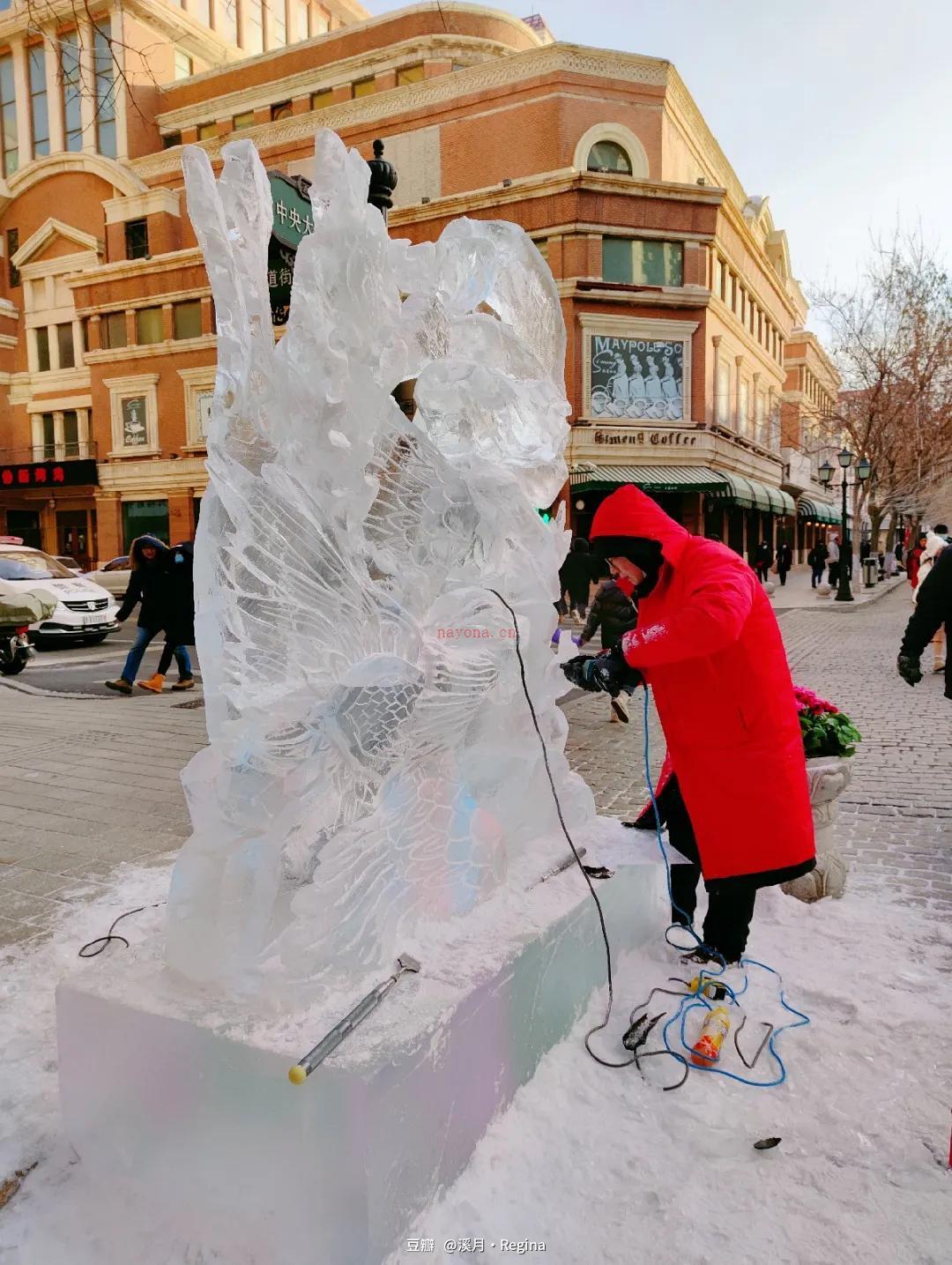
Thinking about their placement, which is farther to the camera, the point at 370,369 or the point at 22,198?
the point at 22,198

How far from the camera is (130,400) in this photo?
31531mm

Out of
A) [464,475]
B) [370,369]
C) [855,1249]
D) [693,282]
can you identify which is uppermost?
[693,282]

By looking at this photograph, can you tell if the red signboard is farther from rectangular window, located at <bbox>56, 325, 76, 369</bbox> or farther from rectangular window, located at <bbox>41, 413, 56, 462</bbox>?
rectangular window, located at <bbox>56, 325, 76, 369</bbox>

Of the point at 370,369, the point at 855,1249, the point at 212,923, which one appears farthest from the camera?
the point at 370,369

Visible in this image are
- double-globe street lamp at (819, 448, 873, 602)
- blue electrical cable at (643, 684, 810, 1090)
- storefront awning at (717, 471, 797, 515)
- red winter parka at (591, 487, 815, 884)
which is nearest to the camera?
blue electrical cable at (643, 684, 810, 1090)

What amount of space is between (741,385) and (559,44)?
41.4ft

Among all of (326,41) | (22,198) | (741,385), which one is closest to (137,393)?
(22,198)

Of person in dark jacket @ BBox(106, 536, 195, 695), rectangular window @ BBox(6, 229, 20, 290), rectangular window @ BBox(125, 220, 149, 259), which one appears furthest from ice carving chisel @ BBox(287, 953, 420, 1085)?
rectangular window @ BBox(6, 229, 20, 290)

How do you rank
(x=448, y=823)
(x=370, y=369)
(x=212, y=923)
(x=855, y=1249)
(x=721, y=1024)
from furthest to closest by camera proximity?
(x=721, y=1024), (x=448, y=823), (x=370, y=369), (x=212, y=923), (x=855, y=1249)

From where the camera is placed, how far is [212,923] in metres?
2.21

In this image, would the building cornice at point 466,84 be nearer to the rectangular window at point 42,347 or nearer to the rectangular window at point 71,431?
the rectangular window at point 42,347

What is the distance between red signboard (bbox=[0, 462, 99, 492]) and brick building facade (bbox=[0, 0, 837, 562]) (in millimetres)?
98

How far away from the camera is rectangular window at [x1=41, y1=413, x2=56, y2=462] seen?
1334 inches

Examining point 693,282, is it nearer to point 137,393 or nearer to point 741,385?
point 741,385
